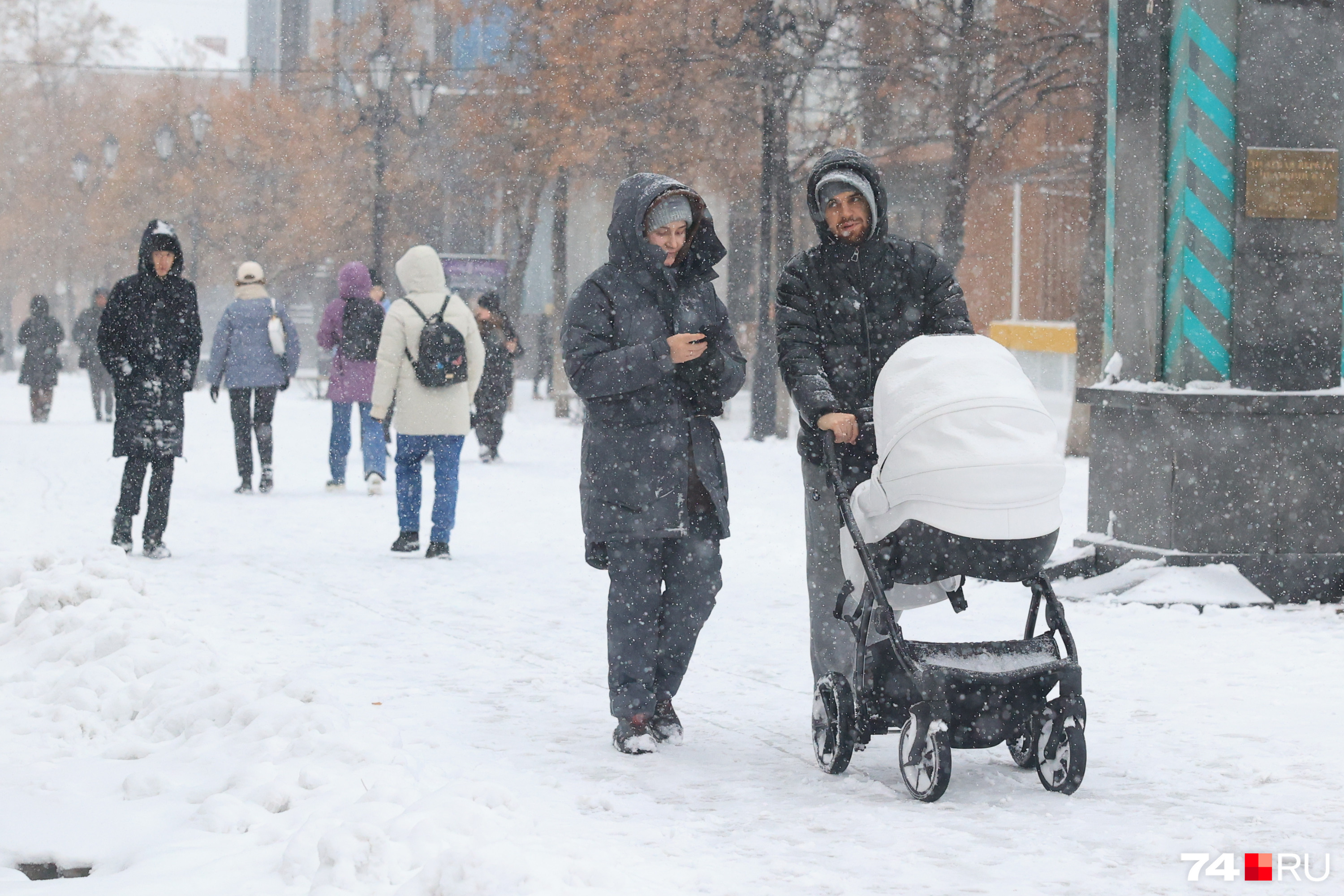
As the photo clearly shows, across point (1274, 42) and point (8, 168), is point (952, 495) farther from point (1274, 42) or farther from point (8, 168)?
point (8, 168)

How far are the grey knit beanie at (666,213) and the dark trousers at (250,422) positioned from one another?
29.3 ft

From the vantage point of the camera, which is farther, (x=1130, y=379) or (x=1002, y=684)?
(x=1130, y=379)

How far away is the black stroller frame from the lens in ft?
16.3

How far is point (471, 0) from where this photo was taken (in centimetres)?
3003

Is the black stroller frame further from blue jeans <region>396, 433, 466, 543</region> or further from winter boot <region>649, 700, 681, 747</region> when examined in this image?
blue jeans <region>396, 433, 466, 543</region>

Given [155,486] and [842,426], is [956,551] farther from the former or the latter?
[155,486]

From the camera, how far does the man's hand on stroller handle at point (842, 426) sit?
532cm

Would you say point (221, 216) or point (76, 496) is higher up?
point (221, 216)

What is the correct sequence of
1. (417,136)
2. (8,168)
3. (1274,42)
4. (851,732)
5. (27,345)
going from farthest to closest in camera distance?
1. (8,168)
2. (417,136)
3. (27,345)
4. (1274,42)
5. (851,732)

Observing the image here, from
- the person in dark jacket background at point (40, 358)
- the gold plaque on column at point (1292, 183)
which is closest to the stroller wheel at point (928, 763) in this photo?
the gold plaque on column at point (1292, 183)

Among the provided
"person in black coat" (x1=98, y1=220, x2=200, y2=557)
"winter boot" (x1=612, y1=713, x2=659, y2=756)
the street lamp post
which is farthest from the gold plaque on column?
the street lamp post

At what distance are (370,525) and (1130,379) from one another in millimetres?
5665

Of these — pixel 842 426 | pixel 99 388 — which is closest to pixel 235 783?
pixel 842 426

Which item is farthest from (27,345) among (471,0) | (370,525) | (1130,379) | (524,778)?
(524,778)
